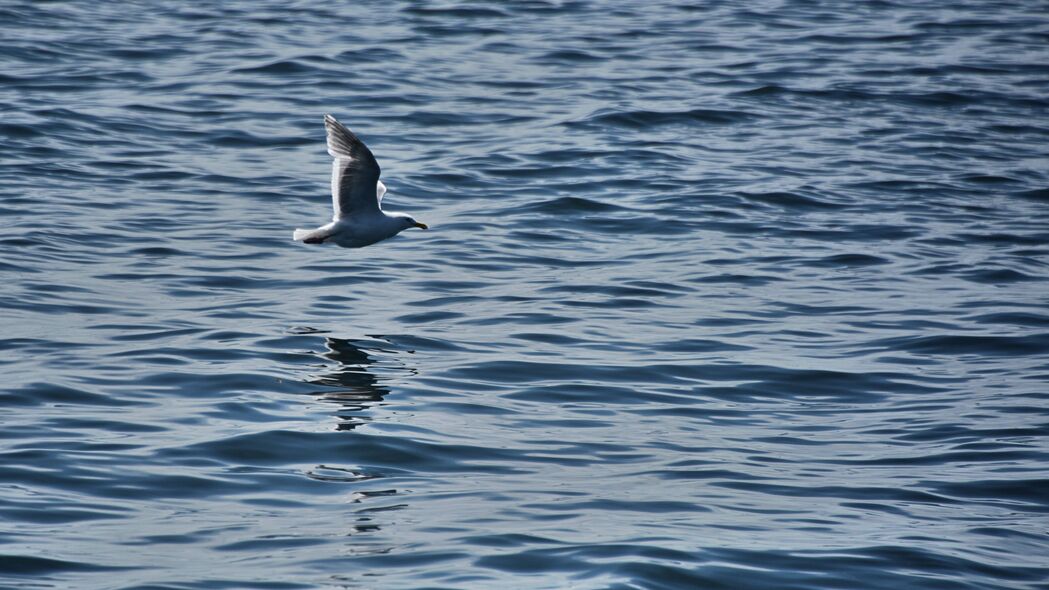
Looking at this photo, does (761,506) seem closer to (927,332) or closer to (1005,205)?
(927,332)

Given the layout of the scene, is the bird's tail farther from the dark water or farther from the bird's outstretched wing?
the dark water

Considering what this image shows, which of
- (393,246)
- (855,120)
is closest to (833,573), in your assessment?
(393,246)

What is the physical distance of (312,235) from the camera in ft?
38.8

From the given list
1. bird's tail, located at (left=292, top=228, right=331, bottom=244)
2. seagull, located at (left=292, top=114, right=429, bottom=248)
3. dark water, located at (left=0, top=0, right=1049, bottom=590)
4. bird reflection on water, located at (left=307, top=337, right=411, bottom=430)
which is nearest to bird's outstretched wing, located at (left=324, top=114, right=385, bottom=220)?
seagull, located at (left=292, top=114, right=429, bottom=248)

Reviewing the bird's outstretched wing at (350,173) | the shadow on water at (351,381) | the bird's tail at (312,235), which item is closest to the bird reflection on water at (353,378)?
the shadow on water at (351,381)

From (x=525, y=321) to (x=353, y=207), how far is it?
1690 mm

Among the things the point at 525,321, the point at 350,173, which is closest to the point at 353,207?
the point at 350,173

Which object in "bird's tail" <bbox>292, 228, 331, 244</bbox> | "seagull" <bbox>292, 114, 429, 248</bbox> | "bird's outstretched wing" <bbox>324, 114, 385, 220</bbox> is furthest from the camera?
"bird's tail" <bbox>292, 228, 331, 244</bbox>

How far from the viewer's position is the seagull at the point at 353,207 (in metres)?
11.5

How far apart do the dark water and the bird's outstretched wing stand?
949mm

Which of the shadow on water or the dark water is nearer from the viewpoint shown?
the dark water

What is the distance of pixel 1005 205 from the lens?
1658 centimetres

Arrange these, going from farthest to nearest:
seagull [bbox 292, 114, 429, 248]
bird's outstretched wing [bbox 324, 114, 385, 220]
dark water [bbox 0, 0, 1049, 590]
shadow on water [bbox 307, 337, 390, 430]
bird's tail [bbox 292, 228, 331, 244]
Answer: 1. bird's tail [bbox 292, 228, 331, 244]
2. seagull [bbox 292, 114, 429, 248]
3. bird's outstretched wing [bbox 324, 114, 385, 220]
4. shadow on water [bbox 307, 337, 390, 430]
5. dark water [bbox 0, 0, 1049, 590]

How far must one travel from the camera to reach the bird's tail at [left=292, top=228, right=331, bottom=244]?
38.6ft
